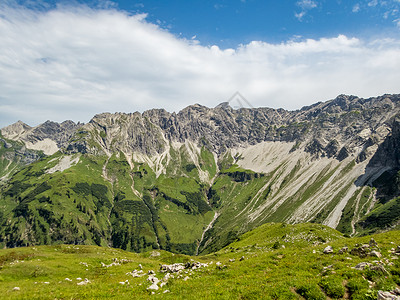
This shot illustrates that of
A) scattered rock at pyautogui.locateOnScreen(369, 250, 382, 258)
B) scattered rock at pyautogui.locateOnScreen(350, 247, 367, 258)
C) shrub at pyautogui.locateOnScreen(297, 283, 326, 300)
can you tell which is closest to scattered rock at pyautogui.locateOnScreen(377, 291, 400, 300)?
shrub at pyautogui.locateOnScreen(297, 283, 326, 300)

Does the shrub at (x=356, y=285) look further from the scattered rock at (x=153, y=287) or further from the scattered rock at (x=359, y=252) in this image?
the scattered rock at (x=153, y=287)

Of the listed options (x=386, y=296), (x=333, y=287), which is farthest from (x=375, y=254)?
(x=386, y=296)

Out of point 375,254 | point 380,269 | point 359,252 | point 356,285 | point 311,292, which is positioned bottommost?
point 359,252

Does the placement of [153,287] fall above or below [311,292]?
below

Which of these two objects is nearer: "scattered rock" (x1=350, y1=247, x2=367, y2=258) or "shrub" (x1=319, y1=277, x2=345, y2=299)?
"shrub" (x1=319, y1=277, x2=345, y2=299)

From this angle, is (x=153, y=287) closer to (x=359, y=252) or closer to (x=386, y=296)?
(x=386, y=296)

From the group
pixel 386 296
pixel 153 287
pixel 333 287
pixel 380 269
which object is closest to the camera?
pixel 386 296

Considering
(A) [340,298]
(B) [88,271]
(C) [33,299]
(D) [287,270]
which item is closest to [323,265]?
(D) [287,270]

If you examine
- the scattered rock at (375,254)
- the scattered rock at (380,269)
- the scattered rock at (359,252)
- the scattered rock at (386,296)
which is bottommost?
the scattered rock at (359,252)

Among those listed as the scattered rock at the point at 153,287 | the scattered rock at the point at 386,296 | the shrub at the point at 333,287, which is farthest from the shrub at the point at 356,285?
the scattered rock at the point at 153,287

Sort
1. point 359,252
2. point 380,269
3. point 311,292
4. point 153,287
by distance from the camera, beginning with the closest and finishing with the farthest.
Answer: point 311,292
point 380,269
point 153,287
point 359,252

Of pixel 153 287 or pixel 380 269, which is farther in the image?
pixel 153 287

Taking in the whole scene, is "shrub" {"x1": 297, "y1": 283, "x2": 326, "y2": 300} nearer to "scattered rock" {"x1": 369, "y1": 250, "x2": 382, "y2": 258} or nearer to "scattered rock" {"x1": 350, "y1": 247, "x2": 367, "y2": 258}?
"scattered rock" {"x1": 369, "y1": 250, "x2": 382, "y2": 258}

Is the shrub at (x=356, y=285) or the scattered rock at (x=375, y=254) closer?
the shrub at (x=356, y=285)
